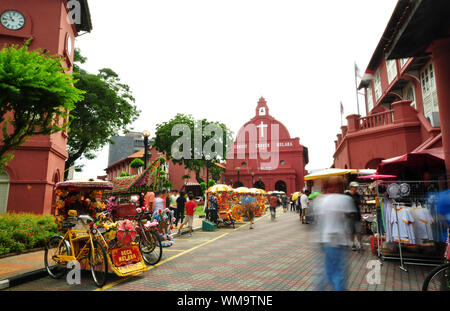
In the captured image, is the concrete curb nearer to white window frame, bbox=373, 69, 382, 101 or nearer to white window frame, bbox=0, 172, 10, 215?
white window frame, bbox=0, 172, 10, 215

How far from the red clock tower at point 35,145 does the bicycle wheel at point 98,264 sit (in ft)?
29.3

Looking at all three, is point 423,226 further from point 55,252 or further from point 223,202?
point 223,202

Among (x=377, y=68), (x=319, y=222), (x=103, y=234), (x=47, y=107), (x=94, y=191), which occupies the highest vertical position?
(x=377, y=68)

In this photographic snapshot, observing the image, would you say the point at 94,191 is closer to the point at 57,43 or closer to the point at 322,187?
the point at 322,187

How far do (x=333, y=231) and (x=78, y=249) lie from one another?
17.5 ft

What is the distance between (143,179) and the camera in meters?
11.4

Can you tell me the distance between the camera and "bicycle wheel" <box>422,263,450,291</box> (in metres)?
3.80

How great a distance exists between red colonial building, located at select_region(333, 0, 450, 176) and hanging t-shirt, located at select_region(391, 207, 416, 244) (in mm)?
2311

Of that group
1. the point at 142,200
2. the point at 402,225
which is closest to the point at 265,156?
the point at 142,200

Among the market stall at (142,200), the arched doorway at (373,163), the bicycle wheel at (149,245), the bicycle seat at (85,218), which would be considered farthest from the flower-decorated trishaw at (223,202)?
the bicycle seat at (85,218)

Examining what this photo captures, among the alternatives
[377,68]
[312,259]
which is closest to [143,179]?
[312,259]

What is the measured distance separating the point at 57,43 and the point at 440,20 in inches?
619

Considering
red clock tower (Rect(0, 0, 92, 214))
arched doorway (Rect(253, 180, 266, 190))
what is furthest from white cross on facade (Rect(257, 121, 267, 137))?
red clock tower (Rect(0, 0, 92, 214))
